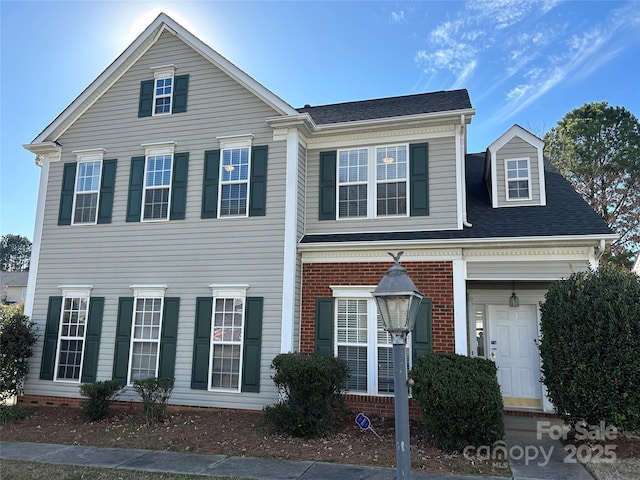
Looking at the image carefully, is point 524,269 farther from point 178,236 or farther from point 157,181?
point 157,181

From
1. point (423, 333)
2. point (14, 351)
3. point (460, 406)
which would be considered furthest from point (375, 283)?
point (14, 351)

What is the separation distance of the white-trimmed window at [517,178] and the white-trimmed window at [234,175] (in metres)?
5.68

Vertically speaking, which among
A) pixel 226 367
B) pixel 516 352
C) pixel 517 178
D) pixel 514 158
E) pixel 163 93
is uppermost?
pixel 163 93

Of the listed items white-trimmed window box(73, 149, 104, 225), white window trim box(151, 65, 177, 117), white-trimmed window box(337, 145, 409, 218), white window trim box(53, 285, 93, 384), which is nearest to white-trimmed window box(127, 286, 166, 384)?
white window trim box(53, 285, 93, 384)

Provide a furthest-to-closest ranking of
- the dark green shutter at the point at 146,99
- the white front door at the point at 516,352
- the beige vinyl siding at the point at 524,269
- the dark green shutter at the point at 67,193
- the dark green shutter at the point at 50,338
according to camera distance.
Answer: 1. the dark green shutter at the point at 67,193
2. the dark green shutter at the point at 146,99
3. the dark green shutter at the point at 50,338
4. the white front door at the point at 516,352
5. the beige vinyl siding at the point at 524,269

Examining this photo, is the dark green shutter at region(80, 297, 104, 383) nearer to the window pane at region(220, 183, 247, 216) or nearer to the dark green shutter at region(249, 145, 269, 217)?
the window pane at region(220, 183, 247, 216)

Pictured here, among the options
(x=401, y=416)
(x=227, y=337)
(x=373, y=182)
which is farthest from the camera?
(x=373, y=182)

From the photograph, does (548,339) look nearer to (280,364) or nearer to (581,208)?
(581,208)

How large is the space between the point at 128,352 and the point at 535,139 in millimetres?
10071

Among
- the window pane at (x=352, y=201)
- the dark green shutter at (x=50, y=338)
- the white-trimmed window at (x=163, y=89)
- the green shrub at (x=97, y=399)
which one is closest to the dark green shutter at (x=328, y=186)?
the window pane at (x=352, y=201)

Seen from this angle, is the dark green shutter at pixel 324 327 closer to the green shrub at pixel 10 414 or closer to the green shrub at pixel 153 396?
the green shrub at pixel 153 396

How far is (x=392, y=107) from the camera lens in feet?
34.8

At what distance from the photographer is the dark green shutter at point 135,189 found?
10445mm

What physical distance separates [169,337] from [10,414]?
3479 mm
